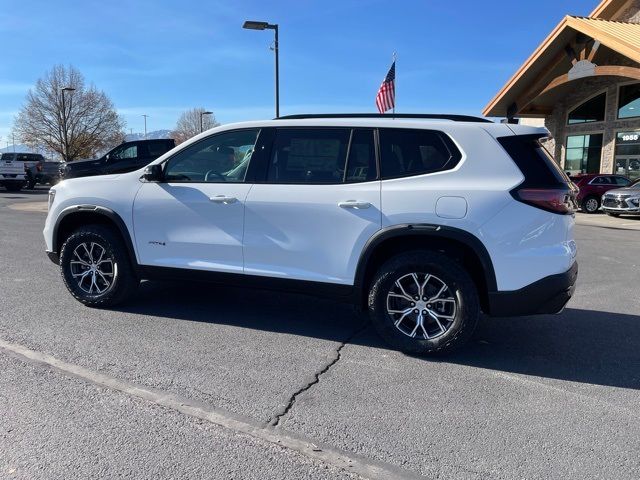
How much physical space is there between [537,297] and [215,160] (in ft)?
9.70

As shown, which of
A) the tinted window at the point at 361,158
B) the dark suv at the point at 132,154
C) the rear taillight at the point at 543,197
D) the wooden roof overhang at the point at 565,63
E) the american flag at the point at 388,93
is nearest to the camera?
the rear taillight at the point at 543,197

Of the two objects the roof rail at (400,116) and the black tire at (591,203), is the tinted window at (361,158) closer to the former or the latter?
the roof rail at (400,116)

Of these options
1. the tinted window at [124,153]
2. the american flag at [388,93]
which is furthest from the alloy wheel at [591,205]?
the tinted window at [124,153]

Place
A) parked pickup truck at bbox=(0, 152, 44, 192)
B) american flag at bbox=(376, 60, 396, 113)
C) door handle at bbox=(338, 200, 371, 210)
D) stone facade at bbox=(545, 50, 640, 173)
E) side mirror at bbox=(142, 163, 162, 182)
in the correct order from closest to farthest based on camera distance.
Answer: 1. door handle at bbox=(338, 200, 371, 210)
2. side mirror at bbox=(142, 163, 162, 182)
3. american flag at bbox=(376, 60, 396, 113)
4. stone facade at bbox=(545, 50, 640, 173)
5. parked pickup truck at bbox=(0, 152, 44, 192)

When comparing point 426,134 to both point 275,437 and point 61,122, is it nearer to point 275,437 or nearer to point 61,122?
point 275,437

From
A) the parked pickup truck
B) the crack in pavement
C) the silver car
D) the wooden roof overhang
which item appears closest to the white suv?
the crack in pavement

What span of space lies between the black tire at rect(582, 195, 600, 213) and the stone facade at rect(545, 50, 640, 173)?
15.8 feet

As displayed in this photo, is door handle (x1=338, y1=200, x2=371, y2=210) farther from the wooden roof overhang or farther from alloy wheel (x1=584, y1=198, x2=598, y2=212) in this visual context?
alloy wheel (x1=584, y1=198, x2=598, y2=212)

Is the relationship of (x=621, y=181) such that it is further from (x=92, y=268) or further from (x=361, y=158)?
(x=92, y=268)

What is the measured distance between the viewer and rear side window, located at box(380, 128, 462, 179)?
412 cm

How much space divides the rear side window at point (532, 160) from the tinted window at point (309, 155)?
127 centimetres

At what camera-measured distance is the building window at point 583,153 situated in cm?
2506

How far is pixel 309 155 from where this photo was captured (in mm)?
4512

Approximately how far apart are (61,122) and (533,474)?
57.7m
